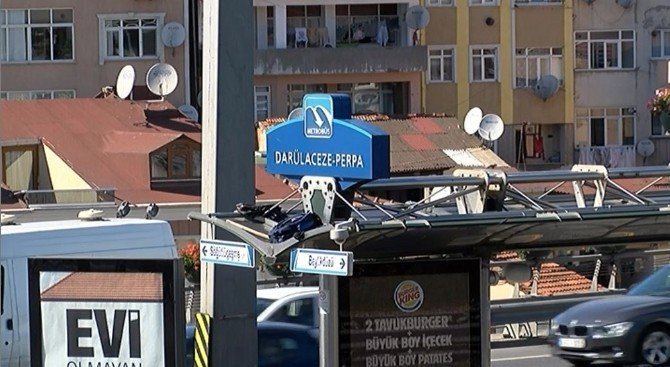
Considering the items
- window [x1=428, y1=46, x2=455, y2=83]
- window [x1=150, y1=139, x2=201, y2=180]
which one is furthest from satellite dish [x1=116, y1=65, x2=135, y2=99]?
window [x1=428, y1=46, x2=455, y2=83]

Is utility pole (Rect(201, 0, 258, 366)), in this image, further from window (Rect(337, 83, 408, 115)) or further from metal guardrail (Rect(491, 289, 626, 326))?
window (Rect(337, 83, 408, 115))

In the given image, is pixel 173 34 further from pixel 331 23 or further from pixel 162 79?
pixel 331 23

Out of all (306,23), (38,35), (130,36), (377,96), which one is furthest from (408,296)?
(377,96)

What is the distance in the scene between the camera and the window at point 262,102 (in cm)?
4594

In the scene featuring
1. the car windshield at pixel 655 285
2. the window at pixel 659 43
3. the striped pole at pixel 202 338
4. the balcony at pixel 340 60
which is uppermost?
the window at pixel 659 43

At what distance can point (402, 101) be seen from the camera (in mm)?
47531

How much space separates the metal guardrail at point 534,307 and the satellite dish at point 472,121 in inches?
891

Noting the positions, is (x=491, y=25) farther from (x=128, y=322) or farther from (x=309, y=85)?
(x=128, y=322)

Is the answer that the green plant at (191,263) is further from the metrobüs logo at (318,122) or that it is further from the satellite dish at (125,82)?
the metrobüs logo at (318,122)

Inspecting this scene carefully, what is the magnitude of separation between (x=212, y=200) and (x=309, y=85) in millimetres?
35458

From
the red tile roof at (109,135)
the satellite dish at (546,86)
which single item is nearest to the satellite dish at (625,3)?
the satellite dish at (546,86)

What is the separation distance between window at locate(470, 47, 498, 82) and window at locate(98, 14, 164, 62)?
33.9ft

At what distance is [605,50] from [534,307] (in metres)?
30.2

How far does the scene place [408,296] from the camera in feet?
32.8
